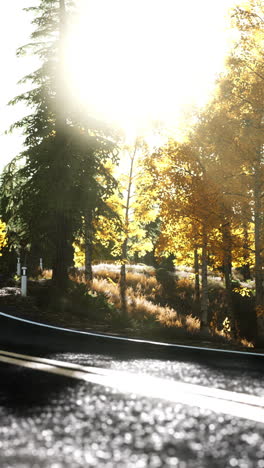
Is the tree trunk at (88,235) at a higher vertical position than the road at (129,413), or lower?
higher

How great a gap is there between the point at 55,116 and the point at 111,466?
644 inches

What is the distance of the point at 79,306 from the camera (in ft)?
41.1

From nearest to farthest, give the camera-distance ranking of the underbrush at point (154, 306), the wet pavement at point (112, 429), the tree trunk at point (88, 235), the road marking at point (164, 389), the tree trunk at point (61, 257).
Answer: the wet pavement at point (112, 429) → the road marking at point (164, 389) → the underbrush at point (154, 306) → the tree trunk at point (61, 257) → the tree trunk at point (88, 235)

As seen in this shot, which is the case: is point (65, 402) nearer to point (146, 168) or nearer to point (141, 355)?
point (141, 355)

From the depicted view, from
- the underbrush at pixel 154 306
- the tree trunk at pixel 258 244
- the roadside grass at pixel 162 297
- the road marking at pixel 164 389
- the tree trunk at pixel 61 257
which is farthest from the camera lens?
the roadside grass at pixel 162 297

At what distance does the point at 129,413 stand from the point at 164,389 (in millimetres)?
626

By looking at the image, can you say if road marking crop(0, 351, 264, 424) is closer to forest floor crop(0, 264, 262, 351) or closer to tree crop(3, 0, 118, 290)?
forest floor crop(0, 264, 262, 351)

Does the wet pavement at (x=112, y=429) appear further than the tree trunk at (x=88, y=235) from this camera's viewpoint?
No

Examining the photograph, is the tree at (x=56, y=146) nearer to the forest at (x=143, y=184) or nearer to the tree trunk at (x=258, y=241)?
the forest at (x=143, y=184)

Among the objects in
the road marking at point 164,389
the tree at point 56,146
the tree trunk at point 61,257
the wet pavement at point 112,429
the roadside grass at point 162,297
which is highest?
the tree at point 56,146

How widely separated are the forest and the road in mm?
6373

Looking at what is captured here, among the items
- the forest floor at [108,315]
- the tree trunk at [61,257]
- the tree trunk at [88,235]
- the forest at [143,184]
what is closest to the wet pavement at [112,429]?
the forest floor at [108,315]

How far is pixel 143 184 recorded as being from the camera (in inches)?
768

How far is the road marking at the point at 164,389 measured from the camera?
232 centimetres
